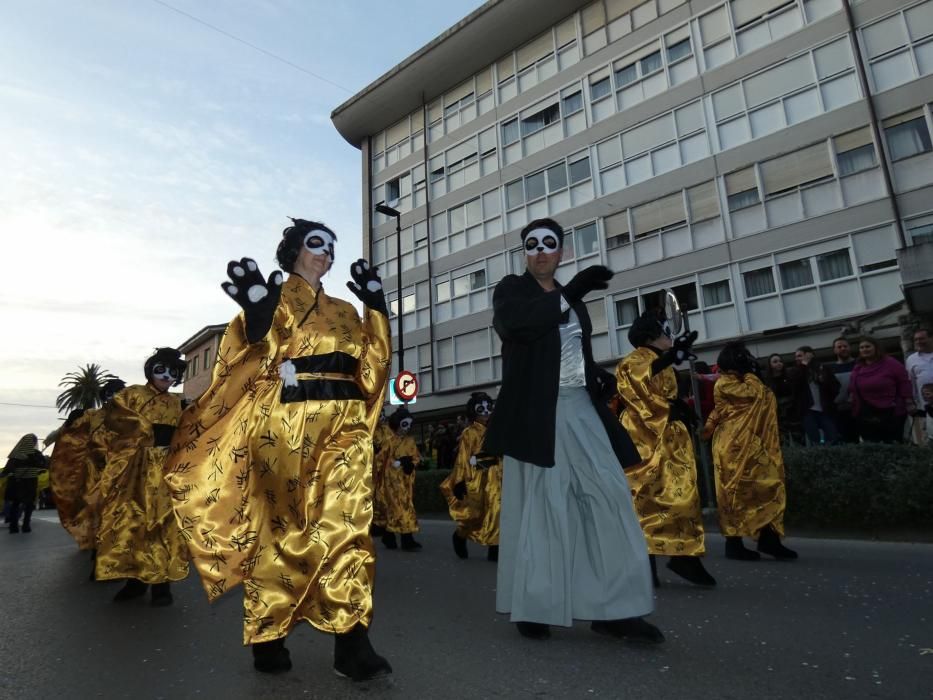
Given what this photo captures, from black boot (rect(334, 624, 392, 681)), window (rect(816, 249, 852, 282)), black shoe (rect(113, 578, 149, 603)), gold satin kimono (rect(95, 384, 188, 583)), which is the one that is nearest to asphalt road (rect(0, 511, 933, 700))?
black boot (rect(334, 624, 392, 681))

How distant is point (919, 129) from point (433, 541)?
15338 mm

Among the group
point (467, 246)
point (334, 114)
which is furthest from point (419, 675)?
point (334, 114)

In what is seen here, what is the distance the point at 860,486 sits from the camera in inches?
278

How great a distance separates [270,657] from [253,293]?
1575 millimetres

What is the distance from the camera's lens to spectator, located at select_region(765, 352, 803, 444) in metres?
9.12

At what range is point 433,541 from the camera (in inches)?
373

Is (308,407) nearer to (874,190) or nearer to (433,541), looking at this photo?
(433,541)

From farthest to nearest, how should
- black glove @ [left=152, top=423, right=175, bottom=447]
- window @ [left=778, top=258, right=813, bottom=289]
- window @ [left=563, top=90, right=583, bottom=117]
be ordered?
window @ [left=563, top=90, right=583, bottom=117]
window @ [left=778, top=258, right=813, bottom=289]
black glove @ [left=152, top=423, right=175, bottom=447]

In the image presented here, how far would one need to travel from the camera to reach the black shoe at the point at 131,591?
5160mm

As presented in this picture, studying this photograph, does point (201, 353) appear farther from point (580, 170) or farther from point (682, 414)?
point (682, 414)

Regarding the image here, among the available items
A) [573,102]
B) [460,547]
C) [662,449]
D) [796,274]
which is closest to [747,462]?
[662,449]

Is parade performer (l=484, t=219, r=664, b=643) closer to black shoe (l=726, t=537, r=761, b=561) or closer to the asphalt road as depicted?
the asphalt road

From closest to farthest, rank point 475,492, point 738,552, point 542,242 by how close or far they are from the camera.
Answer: point 542,242 < point 738,552 < point 475,492

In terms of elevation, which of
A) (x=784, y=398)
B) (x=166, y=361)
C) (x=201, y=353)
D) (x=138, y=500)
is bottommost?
(x=138, y=500)
